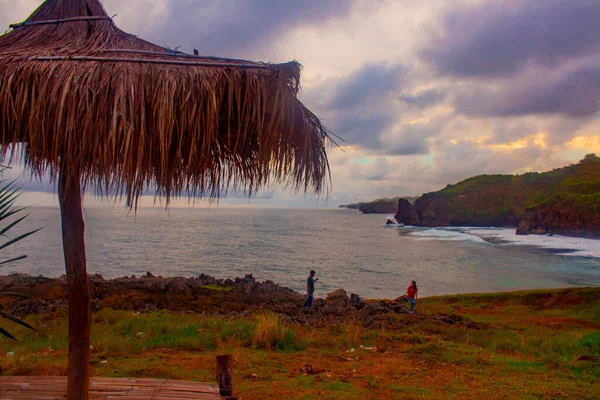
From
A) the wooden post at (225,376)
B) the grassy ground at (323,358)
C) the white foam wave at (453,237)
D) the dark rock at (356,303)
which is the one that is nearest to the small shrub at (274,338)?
the grassy ground at (323,358)

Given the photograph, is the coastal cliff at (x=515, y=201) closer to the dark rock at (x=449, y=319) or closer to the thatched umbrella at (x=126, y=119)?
the dark rock at (x=449, y=319)

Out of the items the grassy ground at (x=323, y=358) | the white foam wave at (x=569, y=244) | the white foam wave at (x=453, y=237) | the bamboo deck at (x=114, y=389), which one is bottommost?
the white foam wave at (x=453, y=237)

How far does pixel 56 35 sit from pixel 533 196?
11224 centimetres

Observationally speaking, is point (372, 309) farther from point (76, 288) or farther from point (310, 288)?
point (76, 288)

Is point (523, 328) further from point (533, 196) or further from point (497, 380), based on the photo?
point (533, 196)

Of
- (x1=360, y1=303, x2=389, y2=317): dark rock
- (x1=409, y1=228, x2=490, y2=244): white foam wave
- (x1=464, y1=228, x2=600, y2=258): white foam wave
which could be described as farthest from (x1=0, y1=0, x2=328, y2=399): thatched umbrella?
(x1=409, y1=228, x2=490, y2=244): white foam wave

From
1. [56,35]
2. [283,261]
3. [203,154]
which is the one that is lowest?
[283,261]

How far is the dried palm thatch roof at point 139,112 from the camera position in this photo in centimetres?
282

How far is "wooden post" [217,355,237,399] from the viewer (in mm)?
4032

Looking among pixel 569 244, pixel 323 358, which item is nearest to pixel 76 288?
pixel 323 358

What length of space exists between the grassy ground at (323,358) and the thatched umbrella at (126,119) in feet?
10.9

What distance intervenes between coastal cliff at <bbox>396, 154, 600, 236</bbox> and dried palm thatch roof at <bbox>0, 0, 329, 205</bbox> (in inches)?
2691

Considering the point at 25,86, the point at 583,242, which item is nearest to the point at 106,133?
the point at 25,86

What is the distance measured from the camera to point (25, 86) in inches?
116
